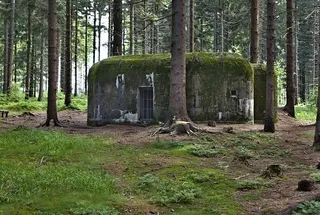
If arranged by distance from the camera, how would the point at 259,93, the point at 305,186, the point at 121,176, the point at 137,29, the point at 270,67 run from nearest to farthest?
1. the point at 305,186
2. the point at 121,176
3. the point at 270,67
4. the point at 259,93
5. the point at 137,29

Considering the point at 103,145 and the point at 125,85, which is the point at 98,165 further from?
the point at 125,85

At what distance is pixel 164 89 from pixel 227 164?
8.65 meters

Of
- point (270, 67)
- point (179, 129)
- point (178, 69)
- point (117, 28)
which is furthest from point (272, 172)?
point (117, 28)

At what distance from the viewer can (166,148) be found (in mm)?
10969

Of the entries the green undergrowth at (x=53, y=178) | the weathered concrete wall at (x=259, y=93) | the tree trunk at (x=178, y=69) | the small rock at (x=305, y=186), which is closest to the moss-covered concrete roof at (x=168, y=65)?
the weathered concrete wall at (x=259, y=93)

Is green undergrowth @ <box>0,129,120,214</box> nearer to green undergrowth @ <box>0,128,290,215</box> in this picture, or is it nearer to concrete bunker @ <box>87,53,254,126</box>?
green undergrowth @ <box>0,128,290,215</box>

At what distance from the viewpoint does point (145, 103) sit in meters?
17.9

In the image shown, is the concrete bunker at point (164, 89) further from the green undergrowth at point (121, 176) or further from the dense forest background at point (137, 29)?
the dense forest background at point (137, 29)

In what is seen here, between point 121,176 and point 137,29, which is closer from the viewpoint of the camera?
point 121,176

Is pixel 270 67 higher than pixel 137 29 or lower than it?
lower

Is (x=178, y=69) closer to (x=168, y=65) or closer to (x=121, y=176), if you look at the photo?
(x=168, y=65)

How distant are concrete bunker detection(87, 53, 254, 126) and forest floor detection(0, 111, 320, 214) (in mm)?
3072

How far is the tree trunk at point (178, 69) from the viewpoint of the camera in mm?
13406

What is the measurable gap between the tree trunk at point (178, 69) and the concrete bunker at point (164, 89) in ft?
12.5
